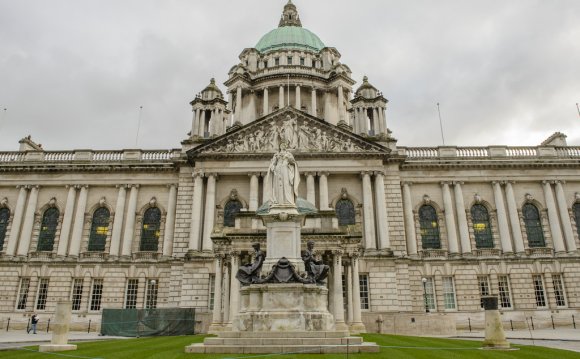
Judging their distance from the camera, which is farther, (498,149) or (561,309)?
(498,149)

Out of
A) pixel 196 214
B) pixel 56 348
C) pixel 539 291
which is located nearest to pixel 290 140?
pixel 196 214

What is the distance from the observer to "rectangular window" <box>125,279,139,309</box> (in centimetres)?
3716

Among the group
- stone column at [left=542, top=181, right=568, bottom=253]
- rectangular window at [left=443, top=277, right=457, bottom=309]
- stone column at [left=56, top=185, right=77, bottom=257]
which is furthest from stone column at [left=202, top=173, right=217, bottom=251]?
stone column at [left=542, top=181, right=568, bottom=253]

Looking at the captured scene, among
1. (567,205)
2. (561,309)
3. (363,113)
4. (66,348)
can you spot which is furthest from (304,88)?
(66,348)

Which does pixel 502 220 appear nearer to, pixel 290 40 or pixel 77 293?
pixel 290 40

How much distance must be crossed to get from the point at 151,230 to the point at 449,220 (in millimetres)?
25992

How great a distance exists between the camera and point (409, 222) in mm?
38219

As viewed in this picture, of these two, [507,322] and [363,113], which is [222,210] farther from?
[507,322]

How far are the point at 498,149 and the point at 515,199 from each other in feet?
15.9

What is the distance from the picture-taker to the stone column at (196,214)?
35.0 meters

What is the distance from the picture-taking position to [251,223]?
26.8m

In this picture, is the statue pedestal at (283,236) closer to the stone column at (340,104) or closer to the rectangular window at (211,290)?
the rectangular window at (211,290)

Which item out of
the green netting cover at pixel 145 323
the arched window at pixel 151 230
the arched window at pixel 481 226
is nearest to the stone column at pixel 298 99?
the arched window at pixel 151 230

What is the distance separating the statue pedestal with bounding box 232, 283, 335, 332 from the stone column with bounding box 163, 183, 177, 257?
25.0 m
